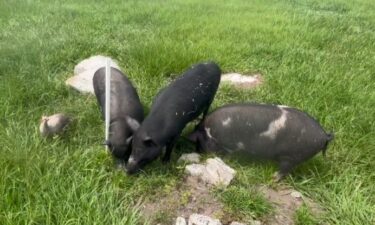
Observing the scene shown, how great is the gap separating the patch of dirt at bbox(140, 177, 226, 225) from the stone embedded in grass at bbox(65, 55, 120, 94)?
6.98 ft

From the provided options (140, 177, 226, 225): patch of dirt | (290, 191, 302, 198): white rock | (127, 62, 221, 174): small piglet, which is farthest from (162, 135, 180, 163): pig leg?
(290, 191, 302, 198): white rock

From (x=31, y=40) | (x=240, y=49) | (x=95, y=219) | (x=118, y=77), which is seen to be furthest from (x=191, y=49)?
(x=95, y=219)

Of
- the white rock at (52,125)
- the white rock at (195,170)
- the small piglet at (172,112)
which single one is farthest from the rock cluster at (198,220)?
the white rock at (52,125)

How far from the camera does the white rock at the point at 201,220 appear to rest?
3.37 meters

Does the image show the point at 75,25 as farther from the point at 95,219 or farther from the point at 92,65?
the point at 95,219

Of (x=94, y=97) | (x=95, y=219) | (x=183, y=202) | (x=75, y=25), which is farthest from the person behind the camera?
(x=75, y=25)

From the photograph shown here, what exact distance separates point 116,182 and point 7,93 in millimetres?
1998

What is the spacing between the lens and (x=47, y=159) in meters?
3.88

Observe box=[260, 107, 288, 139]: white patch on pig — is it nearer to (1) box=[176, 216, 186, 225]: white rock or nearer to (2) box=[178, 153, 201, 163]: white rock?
(2) box=[178, 153, 201, 163]: white rock

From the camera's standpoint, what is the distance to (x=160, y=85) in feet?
18.9

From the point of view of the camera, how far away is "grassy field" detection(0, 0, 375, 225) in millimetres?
3619

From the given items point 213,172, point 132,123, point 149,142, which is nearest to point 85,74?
point 132,123

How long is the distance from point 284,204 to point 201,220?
84 centimetres

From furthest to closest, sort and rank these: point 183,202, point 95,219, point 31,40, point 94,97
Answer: point 31,40 < point 94,97 < point 183,202 < point 95,219
